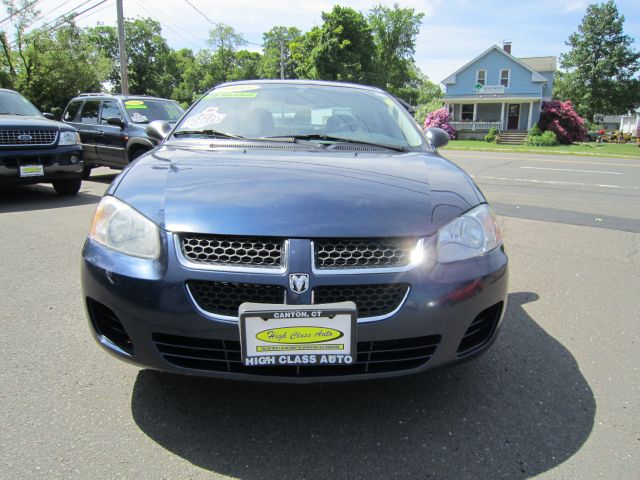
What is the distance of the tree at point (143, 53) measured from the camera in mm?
67062

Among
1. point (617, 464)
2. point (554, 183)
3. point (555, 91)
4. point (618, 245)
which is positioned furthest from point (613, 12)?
point (617, 464)

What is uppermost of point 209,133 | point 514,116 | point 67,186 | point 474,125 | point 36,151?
point 514,116

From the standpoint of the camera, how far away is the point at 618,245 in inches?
207

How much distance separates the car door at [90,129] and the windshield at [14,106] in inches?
58.9

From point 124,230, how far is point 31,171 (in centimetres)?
622

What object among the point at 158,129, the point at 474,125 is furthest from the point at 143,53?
the point at 158,129

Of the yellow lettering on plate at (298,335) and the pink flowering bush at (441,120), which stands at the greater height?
the pink flowering bush at (441,120)

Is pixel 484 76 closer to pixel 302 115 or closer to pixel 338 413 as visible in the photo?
pixel 302 115

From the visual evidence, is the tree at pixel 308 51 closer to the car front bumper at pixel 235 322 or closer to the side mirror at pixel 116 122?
the side mirror at pixel 116 122

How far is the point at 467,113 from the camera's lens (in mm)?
41094

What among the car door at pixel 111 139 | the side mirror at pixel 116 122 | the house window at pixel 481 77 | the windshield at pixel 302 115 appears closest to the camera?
the windshield at pixel 302 115

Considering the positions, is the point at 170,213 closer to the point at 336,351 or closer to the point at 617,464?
the point at 336,351

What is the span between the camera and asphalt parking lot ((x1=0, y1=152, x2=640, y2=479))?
181cm

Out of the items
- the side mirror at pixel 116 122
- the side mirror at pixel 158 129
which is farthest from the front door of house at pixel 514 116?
the side mirror at pixel 158 129
